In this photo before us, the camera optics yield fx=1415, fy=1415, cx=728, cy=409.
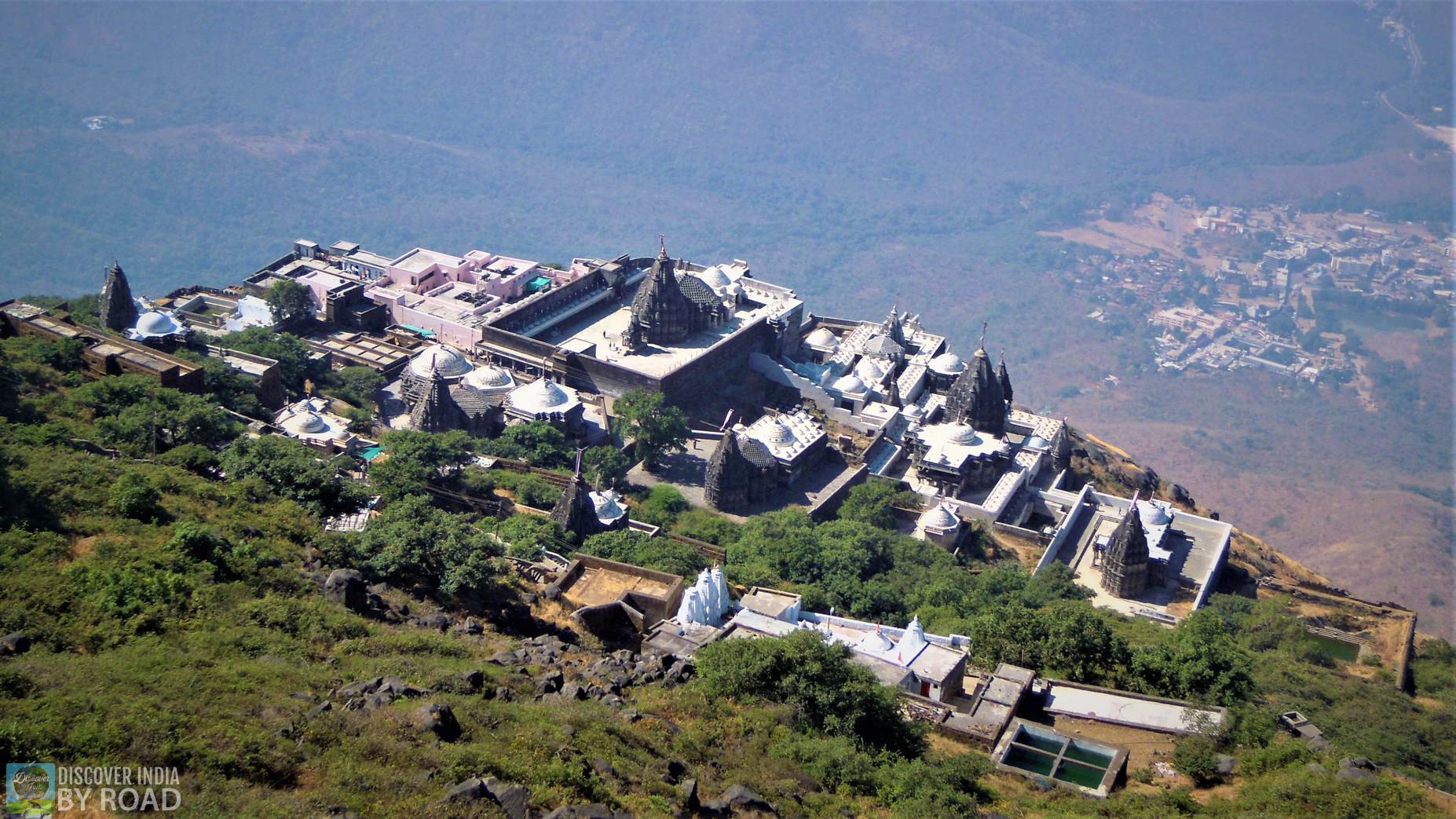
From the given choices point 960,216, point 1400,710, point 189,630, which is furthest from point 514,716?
point 960,216

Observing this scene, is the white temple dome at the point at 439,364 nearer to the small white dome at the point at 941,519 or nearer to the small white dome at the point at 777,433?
the small white dome at the point at 777,433

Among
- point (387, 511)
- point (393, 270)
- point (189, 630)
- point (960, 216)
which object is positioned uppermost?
point (189, 630)

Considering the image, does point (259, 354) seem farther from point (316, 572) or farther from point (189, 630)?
point (189, 630)

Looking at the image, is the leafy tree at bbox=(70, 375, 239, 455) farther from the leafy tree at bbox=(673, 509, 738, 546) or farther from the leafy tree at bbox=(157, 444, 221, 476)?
the leafy tree at bbox=(673, 509, 738, 546)

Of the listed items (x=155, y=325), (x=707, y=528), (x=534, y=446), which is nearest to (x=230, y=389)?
(x=155, y=325)

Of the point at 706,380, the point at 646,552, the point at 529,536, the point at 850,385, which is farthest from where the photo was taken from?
the point at 850,385

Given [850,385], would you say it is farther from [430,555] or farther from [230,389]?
[430,555]
